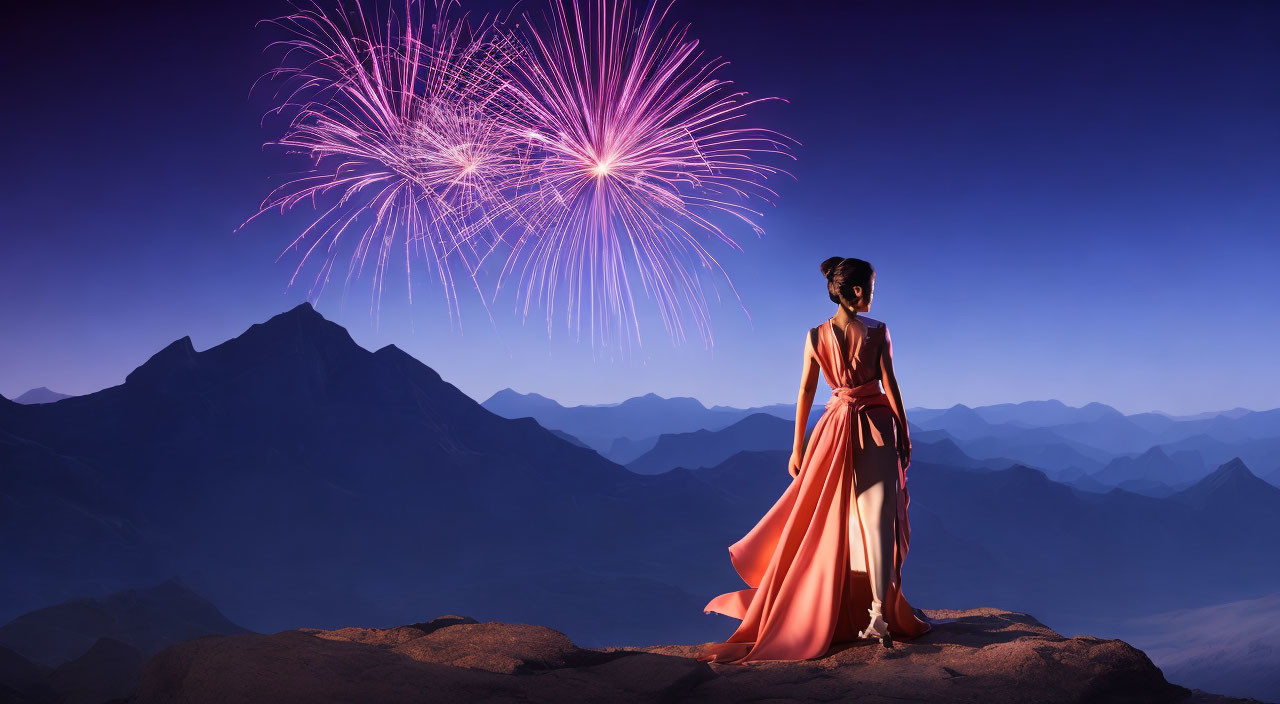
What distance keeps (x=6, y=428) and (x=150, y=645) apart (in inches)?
1405

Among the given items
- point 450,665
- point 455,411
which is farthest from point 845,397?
point 455,411

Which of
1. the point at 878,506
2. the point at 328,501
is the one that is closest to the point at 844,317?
the point at 878,506

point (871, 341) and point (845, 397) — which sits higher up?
point (871, 341)

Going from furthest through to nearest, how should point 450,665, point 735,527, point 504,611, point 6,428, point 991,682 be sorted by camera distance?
point 735,527 < point 504,611 < point 6,428 < point 450,665 < point 991,682

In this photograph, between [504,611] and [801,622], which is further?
[504,611]

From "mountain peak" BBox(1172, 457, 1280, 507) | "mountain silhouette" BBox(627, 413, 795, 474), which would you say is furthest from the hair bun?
"mountain peak" BBox(1172, 457, 1280, 507)

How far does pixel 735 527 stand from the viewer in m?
84.9

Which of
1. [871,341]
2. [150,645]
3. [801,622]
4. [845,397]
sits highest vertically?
[871,341]

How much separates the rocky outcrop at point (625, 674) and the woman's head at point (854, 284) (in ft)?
9.10

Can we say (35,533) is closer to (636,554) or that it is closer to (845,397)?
(636,554)

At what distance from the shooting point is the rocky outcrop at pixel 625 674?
13.0 ft

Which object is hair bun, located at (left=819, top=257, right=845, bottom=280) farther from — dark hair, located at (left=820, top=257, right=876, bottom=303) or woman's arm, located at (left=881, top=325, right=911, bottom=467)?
woman's arm, located at (left=881, top=325, right=911, bottom=467)

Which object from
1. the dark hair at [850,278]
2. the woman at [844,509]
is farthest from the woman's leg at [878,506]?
the dark hair at [850,278]

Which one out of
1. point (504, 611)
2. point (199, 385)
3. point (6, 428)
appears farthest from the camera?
point (199, 385)
